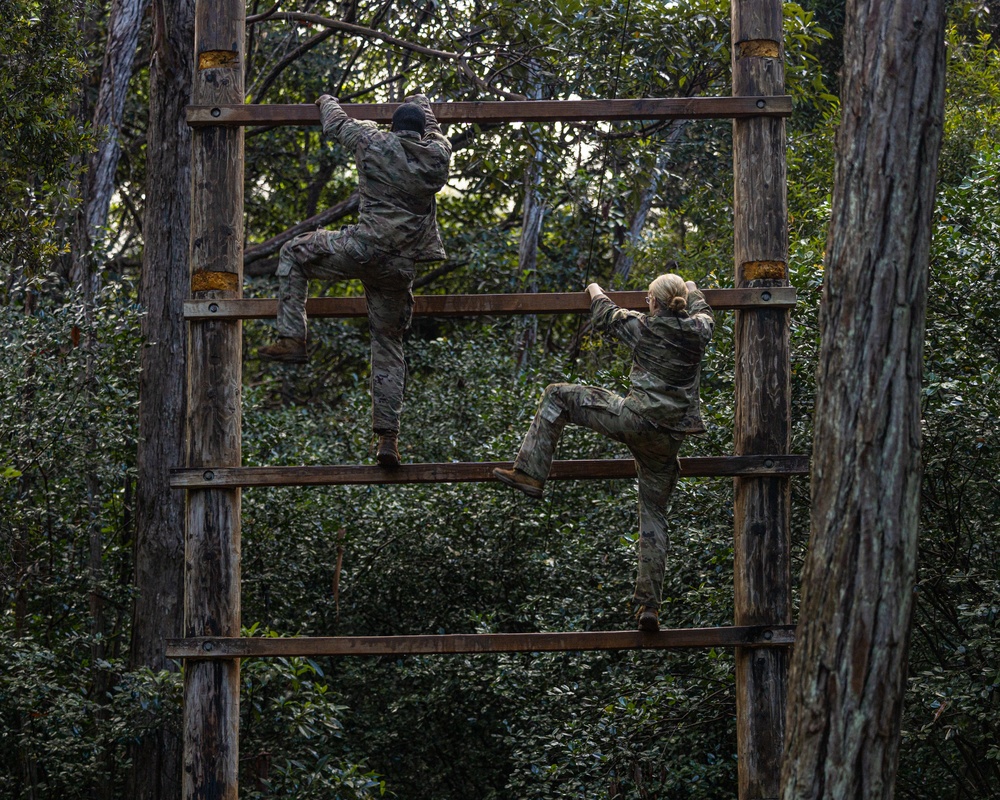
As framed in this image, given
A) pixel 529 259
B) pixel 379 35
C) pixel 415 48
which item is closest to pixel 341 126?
pixel 415 48

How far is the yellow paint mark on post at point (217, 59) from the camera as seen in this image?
552 cm

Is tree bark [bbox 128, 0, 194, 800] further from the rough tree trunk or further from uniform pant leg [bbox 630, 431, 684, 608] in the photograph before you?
the rough tree trunk

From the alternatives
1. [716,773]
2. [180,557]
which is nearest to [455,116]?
[716,773]

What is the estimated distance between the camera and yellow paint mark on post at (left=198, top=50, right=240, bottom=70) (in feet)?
18.1

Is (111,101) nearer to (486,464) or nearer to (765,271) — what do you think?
(486,464)

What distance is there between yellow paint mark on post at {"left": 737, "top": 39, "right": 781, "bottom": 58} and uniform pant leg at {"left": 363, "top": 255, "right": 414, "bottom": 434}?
1669mm

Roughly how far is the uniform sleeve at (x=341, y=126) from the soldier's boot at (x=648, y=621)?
2226 millimetres

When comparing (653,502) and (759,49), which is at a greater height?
(759,49)

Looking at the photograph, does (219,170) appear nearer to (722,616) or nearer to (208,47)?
(208,47)

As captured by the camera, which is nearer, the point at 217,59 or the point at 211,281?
the point at 211,281

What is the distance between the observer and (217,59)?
552 cm

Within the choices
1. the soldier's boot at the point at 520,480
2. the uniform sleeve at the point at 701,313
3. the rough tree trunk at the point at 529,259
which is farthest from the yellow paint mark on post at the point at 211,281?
the rough tree trunk at the point at 529,259

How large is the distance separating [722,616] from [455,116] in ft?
12.2

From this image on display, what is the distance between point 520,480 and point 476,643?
0.67m
